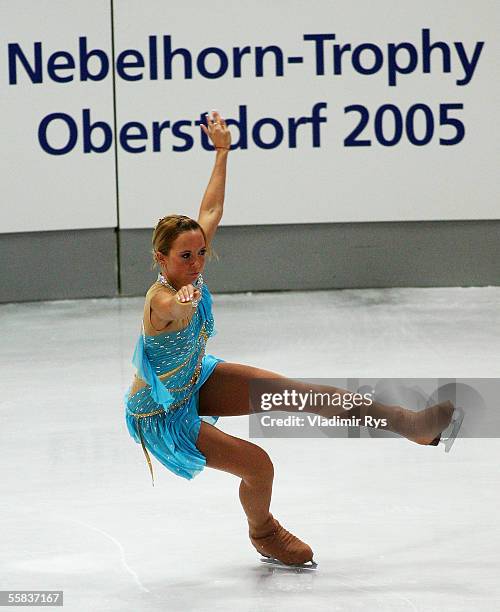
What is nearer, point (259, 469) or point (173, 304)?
point (173, 304)

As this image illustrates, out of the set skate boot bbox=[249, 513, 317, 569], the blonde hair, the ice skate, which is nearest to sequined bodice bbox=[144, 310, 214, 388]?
the blonde hair

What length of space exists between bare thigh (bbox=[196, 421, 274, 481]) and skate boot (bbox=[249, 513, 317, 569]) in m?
0.19

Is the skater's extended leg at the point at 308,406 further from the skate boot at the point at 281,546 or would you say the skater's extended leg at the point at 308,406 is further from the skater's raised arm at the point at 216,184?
the skater's raised arm at the point at 216,184

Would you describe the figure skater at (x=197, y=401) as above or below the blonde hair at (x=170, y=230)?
below

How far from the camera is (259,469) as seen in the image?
3.61 metres

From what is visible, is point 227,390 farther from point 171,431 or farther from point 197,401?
point 171,431

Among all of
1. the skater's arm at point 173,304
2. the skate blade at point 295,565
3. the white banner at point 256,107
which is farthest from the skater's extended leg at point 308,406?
the white banner at point 256,107

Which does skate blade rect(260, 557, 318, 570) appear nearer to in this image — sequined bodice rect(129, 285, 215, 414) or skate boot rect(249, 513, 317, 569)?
skate boot rect(249, 513, 317, 569)

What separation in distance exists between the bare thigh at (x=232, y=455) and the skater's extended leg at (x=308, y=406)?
140mm

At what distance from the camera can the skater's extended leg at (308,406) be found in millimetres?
3602

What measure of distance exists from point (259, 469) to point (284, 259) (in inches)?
211

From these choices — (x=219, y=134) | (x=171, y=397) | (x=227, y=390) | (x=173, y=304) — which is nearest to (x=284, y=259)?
(x=219, y=134)

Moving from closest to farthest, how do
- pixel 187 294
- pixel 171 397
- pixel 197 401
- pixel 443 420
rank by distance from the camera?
pixel 187 294 → pixel 171 397 → pixel 443 420 → pixel 197 401

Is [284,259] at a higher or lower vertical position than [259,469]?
higher
